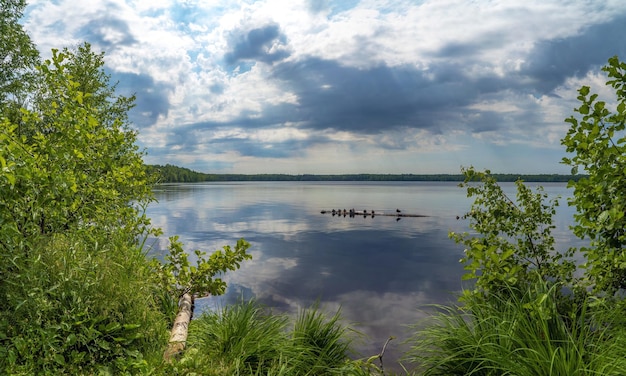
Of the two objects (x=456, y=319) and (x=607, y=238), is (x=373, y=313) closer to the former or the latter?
(x=456, y=319)

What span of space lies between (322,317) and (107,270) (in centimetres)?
447

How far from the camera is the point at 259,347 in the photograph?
6.31 meters

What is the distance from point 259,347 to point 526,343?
4104mm

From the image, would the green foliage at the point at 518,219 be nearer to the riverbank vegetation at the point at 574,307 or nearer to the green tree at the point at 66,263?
the riverbank vegetation at the point at 574,307

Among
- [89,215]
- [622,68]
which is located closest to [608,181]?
[622,68]

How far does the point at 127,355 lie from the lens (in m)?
5.57

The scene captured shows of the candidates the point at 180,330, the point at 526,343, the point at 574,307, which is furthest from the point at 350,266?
the point at 526,343

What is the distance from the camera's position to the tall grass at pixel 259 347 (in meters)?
5.62

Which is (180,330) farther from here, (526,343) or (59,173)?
(526,343)

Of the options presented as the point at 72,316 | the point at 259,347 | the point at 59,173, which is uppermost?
the point at 59,173

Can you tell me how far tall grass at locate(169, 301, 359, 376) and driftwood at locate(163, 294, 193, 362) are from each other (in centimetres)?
18

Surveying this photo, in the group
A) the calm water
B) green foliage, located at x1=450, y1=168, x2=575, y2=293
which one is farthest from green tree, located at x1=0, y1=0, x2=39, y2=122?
green foliage, located at x1=450, y1=168, x2=575, y2=293

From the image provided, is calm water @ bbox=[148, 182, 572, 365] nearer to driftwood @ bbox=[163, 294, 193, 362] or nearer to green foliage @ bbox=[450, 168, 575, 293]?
driftwood @ bbox=[163, 294, 193, 362]

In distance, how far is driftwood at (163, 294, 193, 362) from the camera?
19.7 feet
